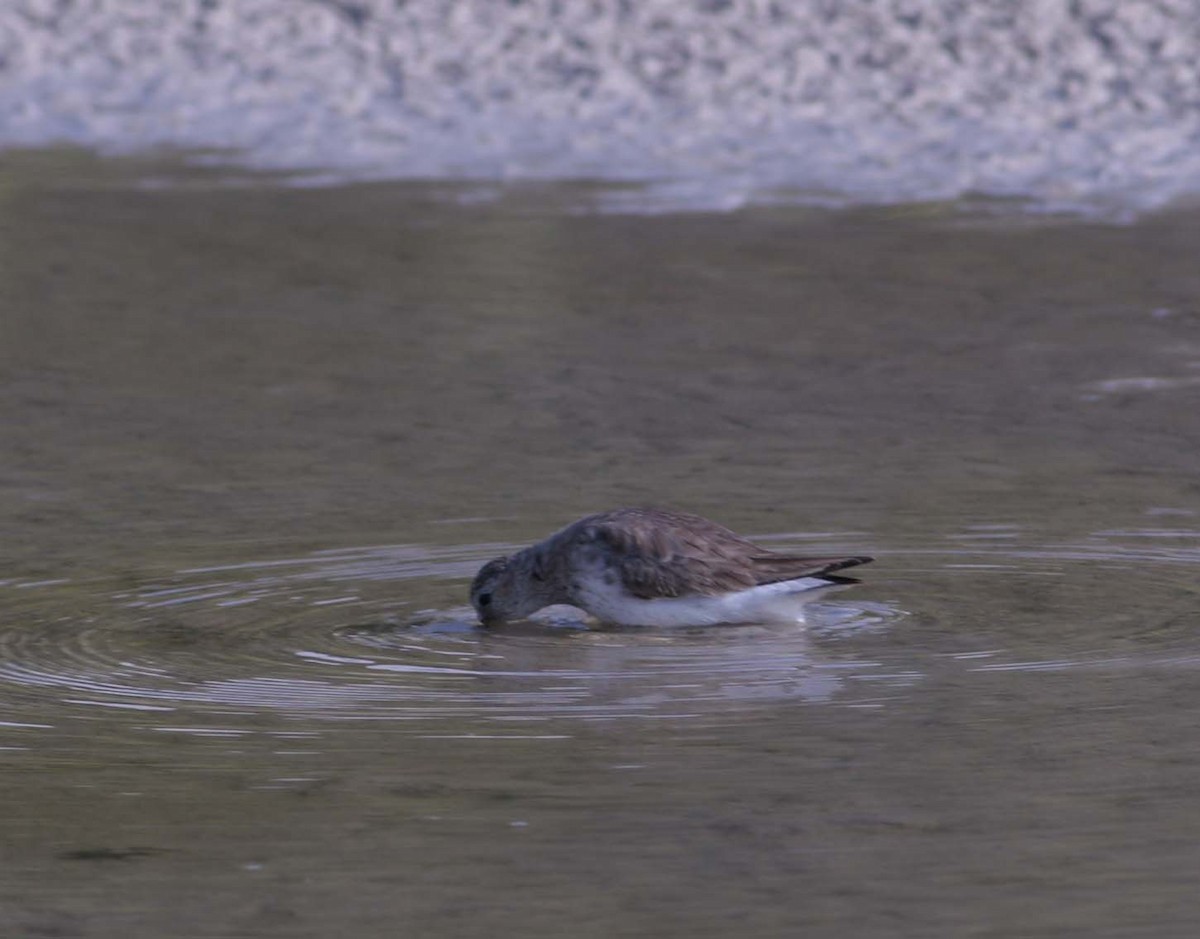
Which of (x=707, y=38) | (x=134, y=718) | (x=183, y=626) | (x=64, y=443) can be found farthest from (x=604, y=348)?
(x=707, y=38)

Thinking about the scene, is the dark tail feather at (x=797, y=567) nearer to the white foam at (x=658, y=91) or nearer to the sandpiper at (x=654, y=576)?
the sandpiper at (x=654, y=576)

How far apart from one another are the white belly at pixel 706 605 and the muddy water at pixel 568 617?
7 centimetres

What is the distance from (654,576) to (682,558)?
0.10 metres

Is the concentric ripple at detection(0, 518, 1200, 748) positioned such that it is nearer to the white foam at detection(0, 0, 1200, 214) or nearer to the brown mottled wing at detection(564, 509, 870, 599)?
the brown mottled wing at detection(564, 509, 870, 599)

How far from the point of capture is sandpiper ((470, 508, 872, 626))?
304 inches

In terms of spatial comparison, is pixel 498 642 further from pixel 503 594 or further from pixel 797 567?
pixel 797 567

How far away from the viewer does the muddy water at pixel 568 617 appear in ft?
17.8

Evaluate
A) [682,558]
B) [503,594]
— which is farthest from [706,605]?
[503,594]

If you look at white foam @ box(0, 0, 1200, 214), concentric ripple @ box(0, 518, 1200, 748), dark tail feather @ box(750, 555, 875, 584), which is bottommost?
concentric ripple @ box(0, 518, 1200, 748)

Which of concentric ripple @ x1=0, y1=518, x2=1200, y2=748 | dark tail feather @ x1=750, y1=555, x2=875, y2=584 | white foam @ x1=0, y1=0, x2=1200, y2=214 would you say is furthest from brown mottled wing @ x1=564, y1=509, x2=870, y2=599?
white foam @ x1=0, y1=0, x2=1200, y2=214

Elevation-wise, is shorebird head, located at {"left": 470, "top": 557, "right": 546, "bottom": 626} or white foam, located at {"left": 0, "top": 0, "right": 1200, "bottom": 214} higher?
white foam, located at {"left": 0, "top": 0, "right": 1200, "bottom": 214}

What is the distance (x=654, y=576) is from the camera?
7.84 m

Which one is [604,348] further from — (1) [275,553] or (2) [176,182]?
(2) [176,182]

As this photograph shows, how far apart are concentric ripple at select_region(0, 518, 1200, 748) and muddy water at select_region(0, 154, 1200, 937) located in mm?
23
